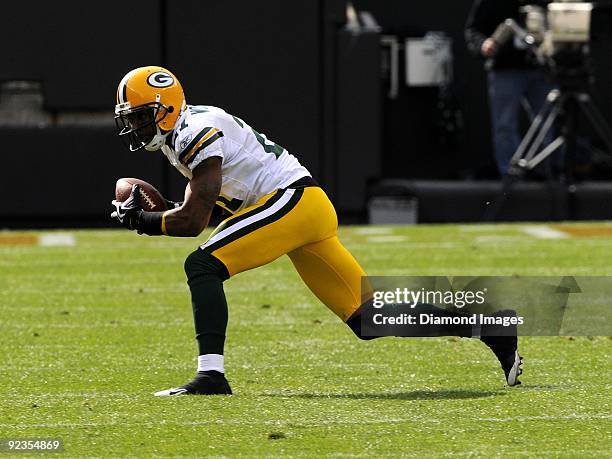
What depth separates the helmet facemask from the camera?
21.3 feet

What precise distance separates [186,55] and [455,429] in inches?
338

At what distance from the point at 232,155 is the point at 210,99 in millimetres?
7372

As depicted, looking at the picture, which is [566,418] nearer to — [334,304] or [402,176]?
[334,304]

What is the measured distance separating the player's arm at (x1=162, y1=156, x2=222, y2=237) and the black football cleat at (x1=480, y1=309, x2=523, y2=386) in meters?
1.24

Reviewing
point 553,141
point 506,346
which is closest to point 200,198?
point 506,346

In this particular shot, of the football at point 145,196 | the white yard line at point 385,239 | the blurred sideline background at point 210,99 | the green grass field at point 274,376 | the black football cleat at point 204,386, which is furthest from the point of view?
the blurred sideline background at point 210,99

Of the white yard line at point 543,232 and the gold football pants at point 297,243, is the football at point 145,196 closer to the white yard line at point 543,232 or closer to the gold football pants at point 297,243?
the gold football pants at point 297,243

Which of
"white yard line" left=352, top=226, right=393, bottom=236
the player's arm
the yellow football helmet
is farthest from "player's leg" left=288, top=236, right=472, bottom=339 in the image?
"white yard line" left=352, top=226, right=393, bottom=236

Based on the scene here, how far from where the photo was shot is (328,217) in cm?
670

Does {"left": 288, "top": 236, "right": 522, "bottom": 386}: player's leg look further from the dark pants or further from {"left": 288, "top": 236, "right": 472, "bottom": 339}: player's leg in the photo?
the dark pants

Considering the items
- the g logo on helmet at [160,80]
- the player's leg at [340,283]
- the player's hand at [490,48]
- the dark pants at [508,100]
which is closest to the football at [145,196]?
the g logo on helmet at [160,80]

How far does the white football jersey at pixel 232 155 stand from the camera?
21.0 ft

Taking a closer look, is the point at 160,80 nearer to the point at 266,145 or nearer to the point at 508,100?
the point at 266,145

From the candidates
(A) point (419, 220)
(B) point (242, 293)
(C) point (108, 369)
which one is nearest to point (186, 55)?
(A) point (419, 220)
